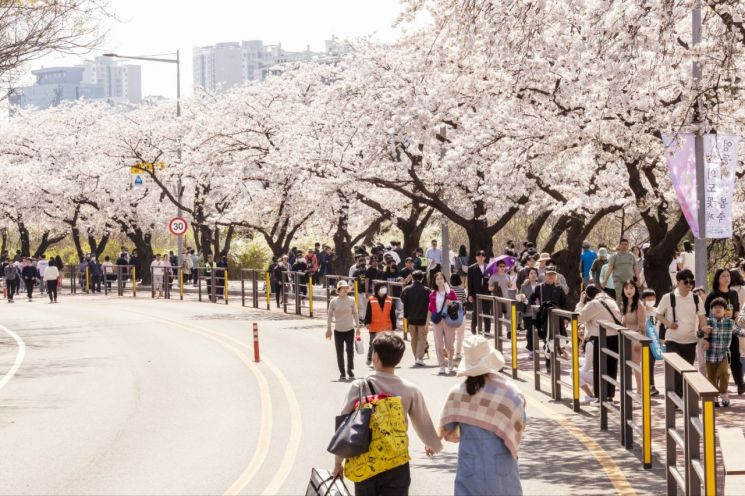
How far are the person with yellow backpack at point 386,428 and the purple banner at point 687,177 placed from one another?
1134 cm

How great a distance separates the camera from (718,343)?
15.2 meters

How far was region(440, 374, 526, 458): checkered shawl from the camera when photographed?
7.20 meters

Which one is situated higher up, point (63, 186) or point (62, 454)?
point (63, 186)

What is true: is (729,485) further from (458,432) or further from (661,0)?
(661,0)

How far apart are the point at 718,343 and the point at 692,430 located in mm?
7122

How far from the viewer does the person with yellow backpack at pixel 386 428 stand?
283 inches

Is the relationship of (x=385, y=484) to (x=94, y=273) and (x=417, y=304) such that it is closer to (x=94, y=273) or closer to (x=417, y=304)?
(x=417, y=304)

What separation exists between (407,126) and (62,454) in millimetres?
21725

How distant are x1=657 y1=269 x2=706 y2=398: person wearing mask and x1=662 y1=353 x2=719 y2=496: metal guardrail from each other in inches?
A: 180

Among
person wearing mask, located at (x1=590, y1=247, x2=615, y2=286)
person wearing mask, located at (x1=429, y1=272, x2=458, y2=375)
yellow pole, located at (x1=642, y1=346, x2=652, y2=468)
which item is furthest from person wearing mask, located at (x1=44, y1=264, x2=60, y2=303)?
yellow pole, located at (x1=642, y1=346, x2=652, y2=468)

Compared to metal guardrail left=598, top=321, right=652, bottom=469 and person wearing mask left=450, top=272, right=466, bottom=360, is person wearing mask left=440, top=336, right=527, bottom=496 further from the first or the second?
person wearing mask left=450, top=272, right=466, bottom=360

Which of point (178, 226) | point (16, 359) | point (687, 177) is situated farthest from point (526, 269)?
point (178, 226)

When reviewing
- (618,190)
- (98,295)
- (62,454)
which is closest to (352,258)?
(98,295)

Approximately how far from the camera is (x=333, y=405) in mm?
16312
